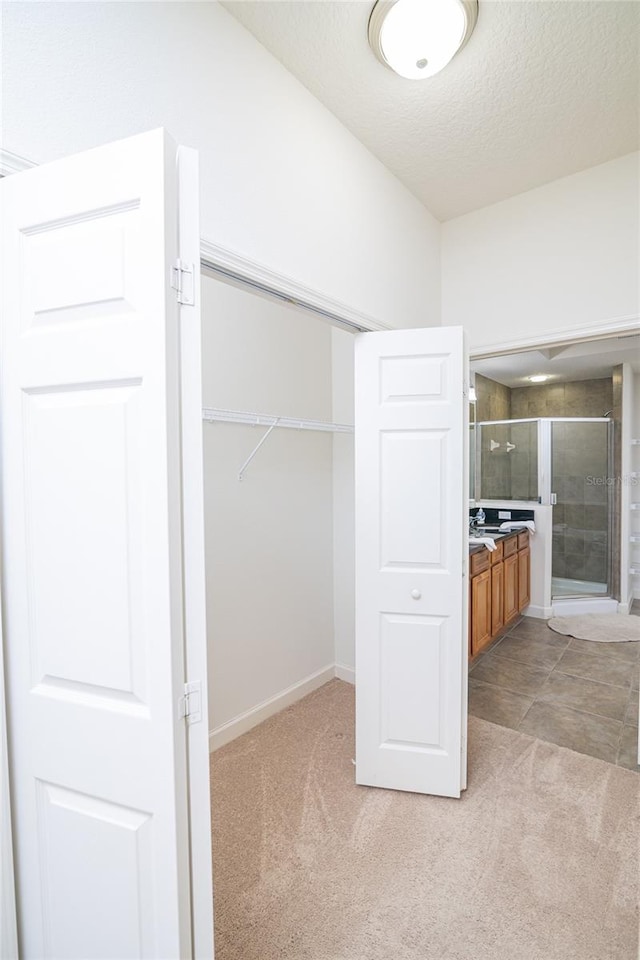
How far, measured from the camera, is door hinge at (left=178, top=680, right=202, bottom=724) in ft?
3.01

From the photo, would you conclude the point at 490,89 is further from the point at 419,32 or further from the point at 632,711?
the point at 632,711

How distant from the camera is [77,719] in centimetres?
95

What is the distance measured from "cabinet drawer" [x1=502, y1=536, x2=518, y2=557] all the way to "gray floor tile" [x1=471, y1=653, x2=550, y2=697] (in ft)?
2.93

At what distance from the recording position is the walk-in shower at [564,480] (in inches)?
190

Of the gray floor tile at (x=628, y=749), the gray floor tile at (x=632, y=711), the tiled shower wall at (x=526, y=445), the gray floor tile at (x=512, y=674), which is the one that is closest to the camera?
the gray floor tile at (x=628, y=749)

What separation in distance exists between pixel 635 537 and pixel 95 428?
5061 mm

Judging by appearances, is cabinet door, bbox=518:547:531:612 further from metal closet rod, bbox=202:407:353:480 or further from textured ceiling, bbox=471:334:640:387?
metal closet rod, bbox=202:407:353:480

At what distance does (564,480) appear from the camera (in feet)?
16.2

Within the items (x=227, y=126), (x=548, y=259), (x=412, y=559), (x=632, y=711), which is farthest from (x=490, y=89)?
(x=632, y=711)

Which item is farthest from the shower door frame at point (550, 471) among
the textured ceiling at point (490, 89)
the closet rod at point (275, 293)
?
the closet rod at point (275, 293)

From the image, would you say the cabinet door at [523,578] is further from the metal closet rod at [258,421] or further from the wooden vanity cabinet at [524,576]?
the metal closet rod at [258,421]

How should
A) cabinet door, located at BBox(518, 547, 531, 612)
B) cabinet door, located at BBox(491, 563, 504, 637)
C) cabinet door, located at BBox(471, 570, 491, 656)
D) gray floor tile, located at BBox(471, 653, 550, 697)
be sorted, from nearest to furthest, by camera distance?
gray floor tile, located at BBox(471, 653, 550, 697), cabinet door, located at BBox(471, 570, 491, 656), cabinet door, located at BBox(491, 563, 504, 637), cabinet door, located at BBox(518, 547, 531, 612)

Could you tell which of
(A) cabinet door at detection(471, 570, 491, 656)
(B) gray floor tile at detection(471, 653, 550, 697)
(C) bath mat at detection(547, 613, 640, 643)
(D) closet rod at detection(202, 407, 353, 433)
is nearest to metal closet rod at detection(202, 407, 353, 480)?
(D) closet rod at detection(202, 407, 353, 433)

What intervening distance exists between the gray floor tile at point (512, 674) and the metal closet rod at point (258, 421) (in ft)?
6.68
